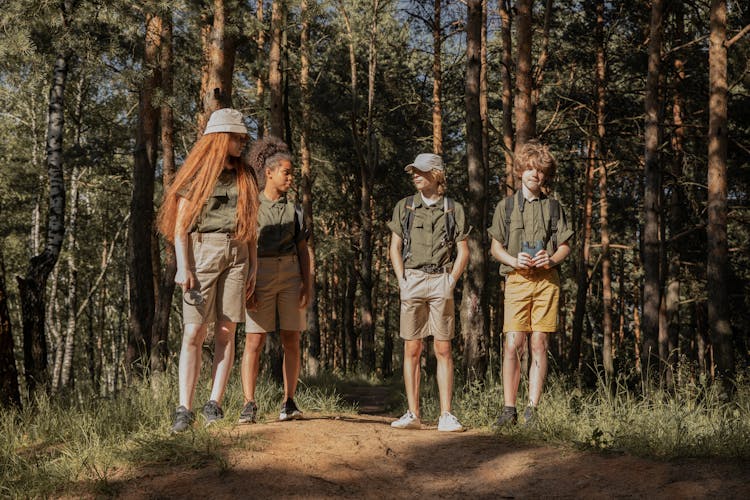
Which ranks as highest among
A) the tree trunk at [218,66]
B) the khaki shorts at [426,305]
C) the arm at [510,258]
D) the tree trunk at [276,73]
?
the tree trunk at [276,73]

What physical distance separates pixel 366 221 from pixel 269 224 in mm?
15759

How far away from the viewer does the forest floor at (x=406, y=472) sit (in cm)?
445

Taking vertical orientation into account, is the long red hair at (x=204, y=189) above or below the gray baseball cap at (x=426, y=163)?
below

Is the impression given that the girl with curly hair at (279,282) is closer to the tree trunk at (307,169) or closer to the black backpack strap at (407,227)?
the black backpack strap at (407,227)

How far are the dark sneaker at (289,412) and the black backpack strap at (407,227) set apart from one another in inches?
62.2

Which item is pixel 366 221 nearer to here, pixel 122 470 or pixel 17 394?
pixel 17 394

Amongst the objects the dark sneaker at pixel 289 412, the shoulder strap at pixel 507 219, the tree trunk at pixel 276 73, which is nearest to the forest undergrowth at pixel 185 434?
the dark sneaker at pixel 289 412

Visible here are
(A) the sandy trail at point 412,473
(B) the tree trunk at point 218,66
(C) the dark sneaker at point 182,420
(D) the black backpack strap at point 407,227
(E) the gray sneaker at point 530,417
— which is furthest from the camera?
(B) the tree trunk at point 218,66

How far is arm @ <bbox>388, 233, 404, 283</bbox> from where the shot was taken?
6633 mm

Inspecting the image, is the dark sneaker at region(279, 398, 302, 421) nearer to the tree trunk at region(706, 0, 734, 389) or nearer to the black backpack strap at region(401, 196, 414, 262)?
the black backpack strap at region(401, 196, 414, 262)

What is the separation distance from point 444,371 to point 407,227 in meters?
1.30

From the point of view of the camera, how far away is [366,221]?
2209 cm

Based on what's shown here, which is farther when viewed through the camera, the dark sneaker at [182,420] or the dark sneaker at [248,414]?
the dark sneaker at [248,414]

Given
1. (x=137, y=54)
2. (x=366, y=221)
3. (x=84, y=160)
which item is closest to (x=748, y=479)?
(x=137, y=54)
